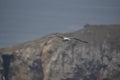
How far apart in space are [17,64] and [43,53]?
5.95 m

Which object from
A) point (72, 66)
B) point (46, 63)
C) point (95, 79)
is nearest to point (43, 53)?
point (46, 63)

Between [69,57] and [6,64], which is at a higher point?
[69,57]

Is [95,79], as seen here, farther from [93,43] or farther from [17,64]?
[17,64]

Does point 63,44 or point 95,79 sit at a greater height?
point 63,44

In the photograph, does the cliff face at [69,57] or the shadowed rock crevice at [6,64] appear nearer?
the cliff face at [69,57]

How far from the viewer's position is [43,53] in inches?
2923

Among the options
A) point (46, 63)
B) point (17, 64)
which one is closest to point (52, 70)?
point (46, 63)

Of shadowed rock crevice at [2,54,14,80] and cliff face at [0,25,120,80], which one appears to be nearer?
cliff face at [0,25,120,80]

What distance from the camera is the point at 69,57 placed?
73000 mm

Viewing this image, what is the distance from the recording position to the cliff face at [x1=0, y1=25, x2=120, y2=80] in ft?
235

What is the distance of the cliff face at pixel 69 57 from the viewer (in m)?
71.6

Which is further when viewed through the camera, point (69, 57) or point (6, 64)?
point (6, 64)

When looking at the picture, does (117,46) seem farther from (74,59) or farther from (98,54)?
(74,59)

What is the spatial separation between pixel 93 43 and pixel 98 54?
2581 mm
